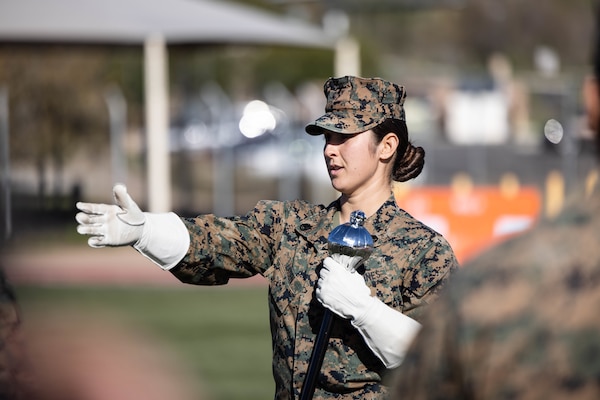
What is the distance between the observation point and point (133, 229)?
3535 mm

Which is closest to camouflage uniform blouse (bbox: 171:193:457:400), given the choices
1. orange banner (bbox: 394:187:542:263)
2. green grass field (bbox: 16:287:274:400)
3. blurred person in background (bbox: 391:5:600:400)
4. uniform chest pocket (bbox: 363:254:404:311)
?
uniform chest pocket (bbox: 363:254:404:311)

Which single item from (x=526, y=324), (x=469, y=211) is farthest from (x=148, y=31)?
(x=526, y=324)

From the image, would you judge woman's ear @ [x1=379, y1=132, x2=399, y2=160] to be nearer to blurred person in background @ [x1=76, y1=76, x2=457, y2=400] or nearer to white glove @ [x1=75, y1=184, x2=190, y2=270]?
blurred person in background @ [x1=76, y1=76, x2=457, y2=400]

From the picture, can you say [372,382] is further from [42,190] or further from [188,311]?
[42,190]

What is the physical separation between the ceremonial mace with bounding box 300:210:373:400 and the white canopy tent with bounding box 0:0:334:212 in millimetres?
14914

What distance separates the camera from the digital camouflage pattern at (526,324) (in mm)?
1627

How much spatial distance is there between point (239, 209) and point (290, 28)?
360 cm

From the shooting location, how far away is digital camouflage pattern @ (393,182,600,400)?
5.34ft

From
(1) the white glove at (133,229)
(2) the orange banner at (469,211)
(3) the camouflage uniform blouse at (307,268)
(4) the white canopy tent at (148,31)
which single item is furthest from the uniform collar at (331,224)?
(4) the white canopy tent at (148,31)

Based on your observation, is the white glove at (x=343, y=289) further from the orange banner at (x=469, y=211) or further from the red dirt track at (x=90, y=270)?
the red dirt track at (x=90, y=270)

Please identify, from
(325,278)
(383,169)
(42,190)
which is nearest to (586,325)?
(325,278)

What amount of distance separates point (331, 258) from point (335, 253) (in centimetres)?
3

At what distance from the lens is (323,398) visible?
3.38 metres

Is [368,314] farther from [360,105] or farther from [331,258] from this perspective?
[360,105]
